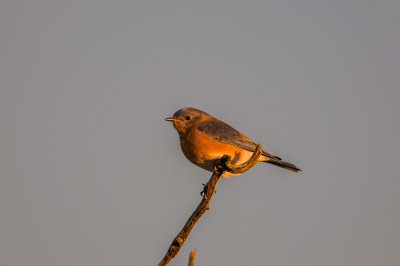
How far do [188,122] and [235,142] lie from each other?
3.65 ft

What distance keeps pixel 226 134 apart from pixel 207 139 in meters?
0.58

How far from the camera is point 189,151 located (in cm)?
1088

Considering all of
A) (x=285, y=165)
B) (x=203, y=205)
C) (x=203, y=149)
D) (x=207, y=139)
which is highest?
(x=285, y=165)

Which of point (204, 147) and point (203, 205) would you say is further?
point (204, 147)

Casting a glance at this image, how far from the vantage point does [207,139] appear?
10844mm

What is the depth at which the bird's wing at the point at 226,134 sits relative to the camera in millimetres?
11008

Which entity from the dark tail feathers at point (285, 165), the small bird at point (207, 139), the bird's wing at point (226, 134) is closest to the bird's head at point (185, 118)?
the small bird at point (207, 139)

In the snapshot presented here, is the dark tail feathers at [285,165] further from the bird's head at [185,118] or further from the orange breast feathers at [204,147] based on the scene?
the bird's head at [185,118]

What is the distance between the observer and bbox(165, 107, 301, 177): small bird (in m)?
10.7

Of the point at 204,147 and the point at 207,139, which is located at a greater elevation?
the point at 207,139

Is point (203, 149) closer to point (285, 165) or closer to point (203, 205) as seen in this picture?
point (285, 165)

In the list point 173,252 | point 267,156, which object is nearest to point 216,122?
point 267,156

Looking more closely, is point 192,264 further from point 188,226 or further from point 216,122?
point 216,122

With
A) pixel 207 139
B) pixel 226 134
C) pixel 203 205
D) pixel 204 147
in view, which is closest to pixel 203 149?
pixel 204 147
